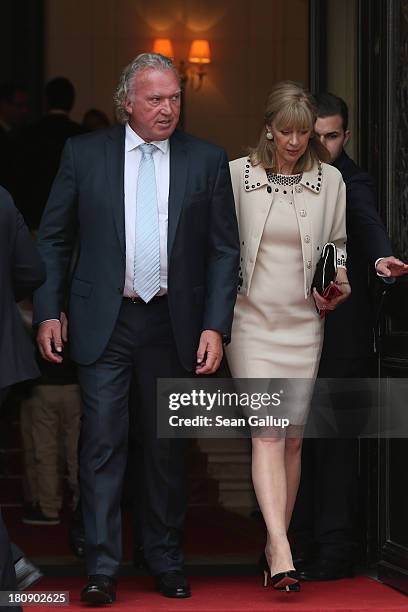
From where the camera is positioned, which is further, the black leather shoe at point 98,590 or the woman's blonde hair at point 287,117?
the woman's blonde hair at point 287,117

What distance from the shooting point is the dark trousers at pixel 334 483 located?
5.89 m

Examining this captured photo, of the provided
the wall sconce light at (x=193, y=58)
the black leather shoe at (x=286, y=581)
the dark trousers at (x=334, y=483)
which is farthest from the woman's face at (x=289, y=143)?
the wall sconce light at (x=193, y=58)

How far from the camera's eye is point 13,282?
4.87 metres

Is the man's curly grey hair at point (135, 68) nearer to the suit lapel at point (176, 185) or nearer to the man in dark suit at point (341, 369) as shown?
the suit lapel at point (176, 185)

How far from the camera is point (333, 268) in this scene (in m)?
5.40

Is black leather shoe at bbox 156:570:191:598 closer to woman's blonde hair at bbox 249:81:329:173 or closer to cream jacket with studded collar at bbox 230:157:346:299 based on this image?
cream jacket with studded collar at bbox 230:157:346:299

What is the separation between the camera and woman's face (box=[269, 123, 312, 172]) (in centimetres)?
545

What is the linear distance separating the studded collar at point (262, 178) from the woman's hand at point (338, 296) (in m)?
0.35

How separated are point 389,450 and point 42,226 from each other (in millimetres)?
1694

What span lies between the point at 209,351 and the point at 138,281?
0.37 metres

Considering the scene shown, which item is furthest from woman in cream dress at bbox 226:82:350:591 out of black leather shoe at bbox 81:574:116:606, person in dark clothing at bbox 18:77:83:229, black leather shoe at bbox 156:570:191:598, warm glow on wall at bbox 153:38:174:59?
warm glow on wall at bbox 153:38:174:59

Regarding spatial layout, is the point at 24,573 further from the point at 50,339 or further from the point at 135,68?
the point at 135,68

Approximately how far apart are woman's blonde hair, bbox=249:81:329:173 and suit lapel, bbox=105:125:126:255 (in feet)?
1.76

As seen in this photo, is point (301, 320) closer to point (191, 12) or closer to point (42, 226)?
point (42, 226)
